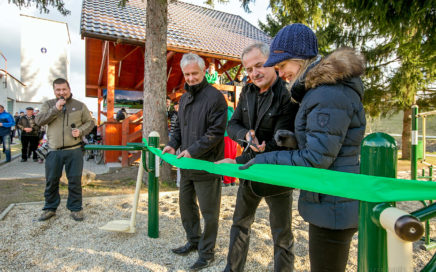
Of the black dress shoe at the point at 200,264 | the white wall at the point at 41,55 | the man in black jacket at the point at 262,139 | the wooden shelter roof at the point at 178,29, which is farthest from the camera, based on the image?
the white wall at the point at 41,55

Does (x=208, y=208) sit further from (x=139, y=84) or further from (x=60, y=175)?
(x=139, y=84)

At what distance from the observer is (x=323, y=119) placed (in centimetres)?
118

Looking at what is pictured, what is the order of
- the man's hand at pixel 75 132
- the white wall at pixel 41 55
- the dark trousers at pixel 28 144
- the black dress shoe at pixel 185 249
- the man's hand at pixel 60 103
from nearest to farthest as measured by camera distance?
the black dress shoe at pixel 185 249 → the man's hand at pixel 60 103 → the man's hand at pixel 75 132 → the dark trousers at pixel 28 144 → the white wall at pixel 41 55

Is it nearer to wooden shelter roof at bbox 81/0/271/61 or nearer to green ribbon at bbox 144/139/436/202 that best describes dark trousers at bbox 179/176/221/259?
green ribbon at bbox 144/139/436/202

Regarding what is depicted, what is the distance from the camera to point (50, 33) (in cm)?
3225

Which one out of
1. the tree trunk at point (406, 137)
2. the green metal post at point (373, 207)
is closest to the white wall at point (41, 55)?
the tree trunk at point (406, 137)

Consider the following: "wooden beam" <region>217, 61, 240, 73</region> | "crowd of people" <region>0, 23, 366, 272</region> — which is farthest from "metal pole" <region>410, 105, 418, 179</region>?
"wooden beam" <region>217, 61, 240, 73</region>

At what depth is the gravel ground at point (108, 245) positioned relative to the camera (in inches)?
104

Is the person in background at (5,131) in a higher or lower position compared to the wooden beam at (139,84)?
lower

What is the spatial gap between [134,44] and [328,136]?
8.27 m

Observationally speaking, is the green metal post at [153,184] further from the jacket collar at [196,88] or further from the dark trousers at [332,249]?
the dark trousers at [332,249]

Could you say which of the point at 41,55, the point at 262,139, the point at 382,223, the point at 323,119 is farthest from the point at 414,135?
the point at 41,55

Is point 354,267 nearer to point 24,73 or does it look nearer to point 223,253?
point 223,253

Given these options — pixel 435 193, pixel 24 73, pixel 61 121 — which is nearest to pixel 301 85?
pixel 435 193
